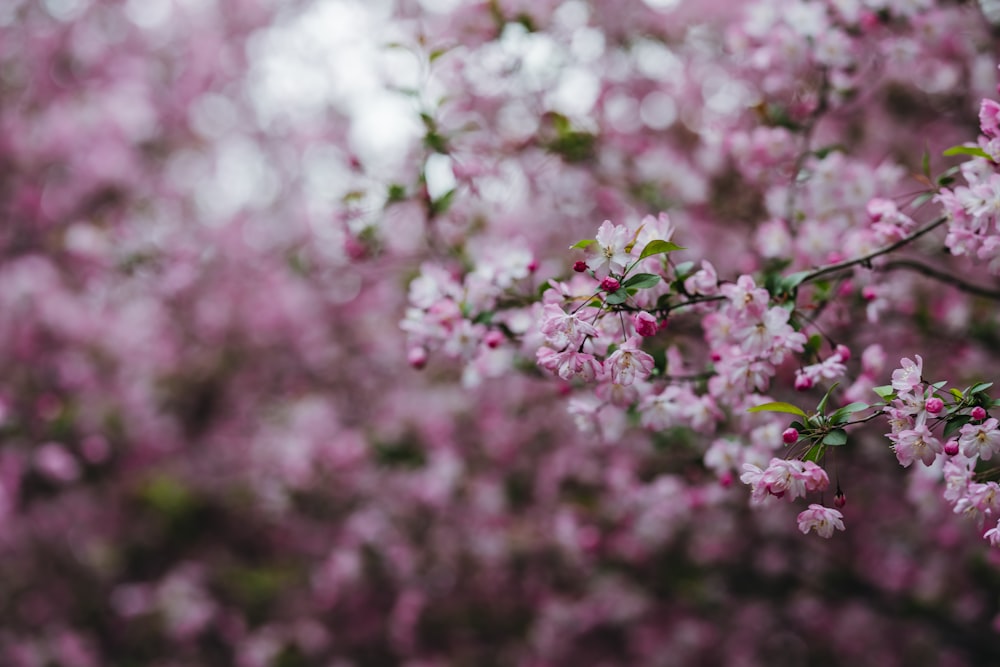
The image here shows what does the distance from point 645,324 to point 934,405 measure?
1.49 ft

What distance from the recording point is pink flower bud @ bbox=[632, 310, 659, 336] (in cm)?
127

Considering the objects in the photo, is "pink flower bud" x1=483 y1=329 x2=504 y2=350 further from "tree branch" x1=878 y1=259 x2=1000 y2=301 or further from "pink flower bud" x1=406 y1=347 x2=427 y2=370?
"tree branch" x1=878 y1=259 x2=1000 y2=301

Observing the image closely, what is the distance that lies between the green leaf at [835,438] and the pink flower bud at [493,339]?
666mm

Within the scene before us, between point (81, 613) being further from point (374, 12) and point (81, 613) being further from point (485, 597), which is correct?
point (374, 12)

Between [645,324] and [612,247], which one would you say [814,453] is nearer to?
[645,324]

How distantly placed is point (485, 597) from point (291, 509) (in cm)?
104

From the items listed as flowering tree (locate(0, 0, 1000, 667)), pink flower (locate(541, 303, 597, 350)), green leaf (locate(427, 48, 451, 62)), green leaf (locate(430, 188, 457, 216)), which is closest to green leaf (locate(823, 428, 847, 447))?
flowering tree (locate(0, 0, 1000, 667))

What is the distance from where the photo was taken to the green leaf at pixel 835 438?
1.21 m

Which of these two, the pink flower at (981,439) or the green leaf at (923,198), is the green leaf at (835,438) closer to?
the pink flower at (981,439)

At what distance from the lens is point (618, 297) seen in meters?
1.27

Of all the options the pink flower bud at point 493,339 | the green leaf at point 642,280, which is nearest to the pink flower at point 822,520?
the green leaf at point 642,280

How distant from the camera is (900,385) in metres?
1.20

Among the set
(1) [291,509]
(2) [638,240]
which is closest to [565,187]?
(2) [638,240]

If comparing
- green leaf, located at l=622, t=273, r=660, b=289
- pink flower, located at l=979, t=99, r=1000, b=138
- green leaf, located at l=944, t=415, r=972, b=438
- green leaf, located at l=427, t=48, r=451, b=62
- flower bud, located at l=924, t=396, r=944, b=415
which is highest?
pink flower, located at l=979, t=99, r=1000, b=138
